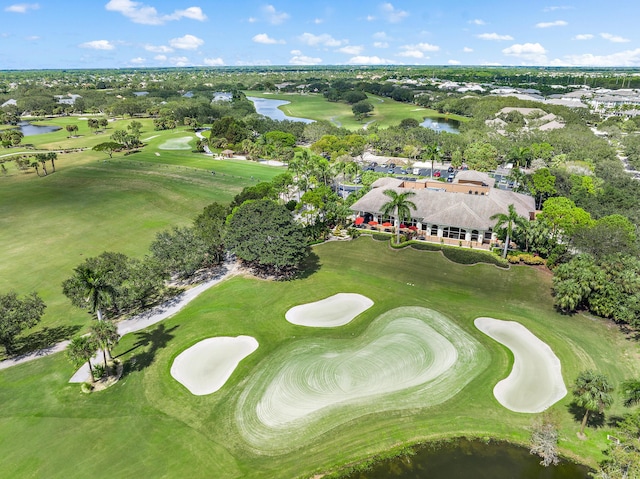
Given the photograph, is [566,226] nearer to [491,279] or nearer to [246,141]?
[491,279]

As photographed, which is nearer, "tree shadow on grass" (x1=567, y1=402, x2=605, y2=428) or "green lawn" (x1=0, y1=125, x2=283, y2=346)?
"tree shadow on grass" (x1=567, y1=402, x2=605, y2=428)

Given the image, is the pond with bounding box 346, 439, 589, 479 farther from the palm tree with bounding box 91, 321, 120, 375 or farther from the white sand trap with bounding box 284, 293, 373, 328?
the palm tree with bounding box 91, 321, 120, 375

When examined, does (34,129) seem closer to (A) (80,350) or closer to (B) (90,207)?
(B) (90,207)

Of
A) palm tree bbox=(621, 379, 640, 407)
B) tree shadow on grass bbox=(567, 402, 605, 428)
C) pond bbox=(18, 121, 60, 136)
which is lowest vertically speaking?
tree shadow on grass bbox=(567, 402, 605, 428)

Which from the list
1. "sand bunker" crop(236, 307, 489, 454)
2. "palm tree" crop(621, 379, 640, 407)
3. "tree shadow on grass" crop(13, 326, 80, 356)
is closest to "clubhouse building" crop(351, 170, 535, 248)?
"sand bunker" crop(236, 307, 489, 454)

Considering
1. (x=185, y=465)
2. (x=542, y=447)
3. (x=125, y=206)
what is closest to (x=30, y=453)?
(x=185, y=465)

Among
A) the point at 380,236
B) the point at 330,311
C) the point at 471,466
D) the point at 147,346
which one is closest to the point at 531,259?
the point at 380,236
